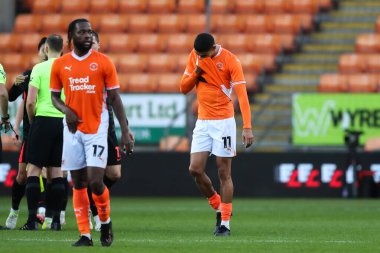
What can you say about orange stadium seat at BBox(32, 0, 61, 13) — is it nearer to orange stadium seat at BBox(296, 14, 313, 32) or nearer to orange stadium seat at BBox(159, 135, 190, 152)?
orange stadium seat at BBox(296, 14, 313, 32)

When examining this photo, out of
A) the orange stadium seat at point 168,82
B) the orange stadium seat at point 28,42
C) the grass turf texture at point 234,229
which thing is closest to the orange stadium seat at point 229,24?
the orange stadium seat at point 168,82

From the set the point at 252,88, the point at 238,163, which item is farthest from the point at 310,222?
the point at 252,88

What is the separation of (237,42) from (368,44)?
3.03 m

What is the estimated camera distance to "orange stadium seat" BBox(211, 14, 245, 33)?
27.6 metres

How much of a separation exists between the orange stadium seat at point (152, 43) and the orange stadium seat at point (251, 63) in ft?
8.30

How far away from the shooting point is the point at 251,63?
84.4ft

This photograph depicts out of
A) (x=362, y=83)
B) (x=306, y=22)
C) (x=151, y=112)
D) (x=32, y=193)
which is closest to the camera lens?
(x=32, y=193)

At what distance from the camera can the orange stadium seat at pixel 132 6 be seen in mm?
29328

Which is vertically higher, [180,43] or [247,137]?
[180,43]

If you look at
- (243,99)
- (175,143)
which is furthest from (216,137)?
(175,143)


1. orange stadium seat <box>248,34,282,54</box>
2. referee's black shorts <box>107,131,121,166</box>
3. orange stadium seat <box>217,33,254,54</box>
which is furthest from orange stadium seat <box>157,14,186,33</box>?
referee's black shorts <box>107,131,121,166</box>

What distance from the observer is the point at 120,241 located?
11.1 metres

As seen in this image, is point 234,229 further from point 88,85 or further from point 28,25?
point 28,25

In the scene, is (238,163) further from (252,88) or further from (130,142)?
(130,142)
